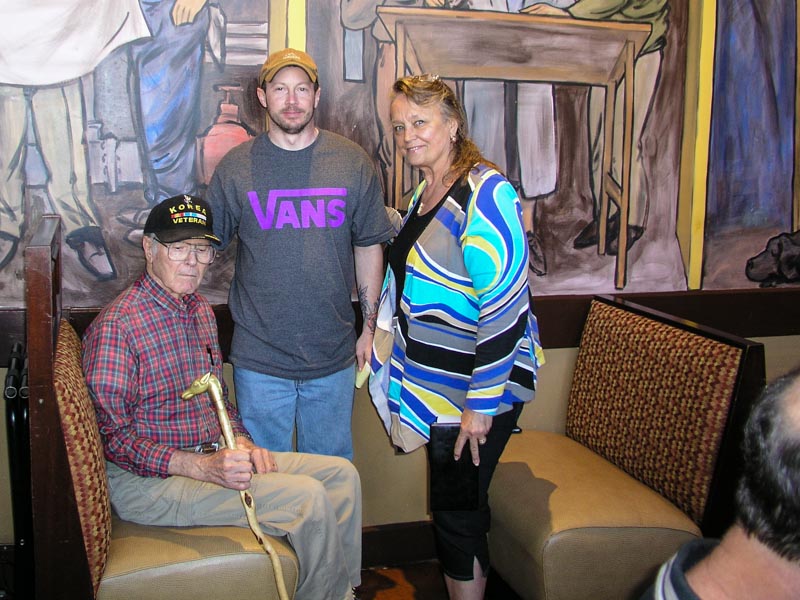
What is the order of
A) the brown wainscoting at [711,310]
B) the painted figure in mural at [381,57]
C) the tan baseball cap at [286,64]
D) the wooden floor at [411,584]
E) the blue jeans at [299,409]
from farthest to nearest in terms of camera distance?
the brown wainscoting at [711,310], the wooden floor at [411,584], the painted figure in mural at [381,57], the blue jeans at [299,409], the tan baseball cap at [286,64]

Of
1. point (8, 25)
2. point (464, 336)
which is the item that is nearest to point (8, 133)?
point (8, 25)

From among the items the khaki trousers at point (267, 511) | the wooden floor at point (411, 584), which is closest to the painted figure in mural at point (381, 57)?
the khaki trousers at point (267, 511)

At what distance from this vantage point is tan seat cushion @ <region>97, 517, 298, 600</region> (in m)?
1.82

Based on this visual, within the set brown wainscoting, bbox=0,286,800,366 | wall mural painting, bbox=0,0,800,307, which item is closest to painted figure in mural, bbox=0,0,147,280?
wall mural painting, bbox=0,0,800,307

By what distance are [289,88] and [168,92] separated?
47 cm

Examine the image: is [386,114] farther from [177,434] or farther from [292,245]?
[177,434]

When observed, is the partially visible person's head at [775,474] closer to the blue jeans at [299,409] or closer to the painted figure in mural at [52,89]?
the blue jeans at [299,409]

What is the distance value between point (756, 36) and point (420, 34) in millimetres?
1371

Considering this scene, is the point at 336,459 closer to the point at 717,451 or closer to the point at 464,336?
the point at 464,336

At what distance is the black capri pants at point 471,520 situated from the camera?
2.11 metres

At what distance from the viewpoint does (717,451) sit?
85.2 inches

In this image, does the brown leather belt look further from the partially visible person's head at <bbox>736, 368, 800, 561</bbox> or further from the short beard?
the partially visible person's head at <bbox>736, 368, 800, 561</bbox>

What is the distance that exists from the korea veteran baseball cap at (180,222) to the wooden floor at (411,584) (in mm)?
1392

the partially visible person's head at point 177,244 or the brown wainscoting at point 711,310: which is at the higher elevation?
the partially visible person's head at point 177,244
